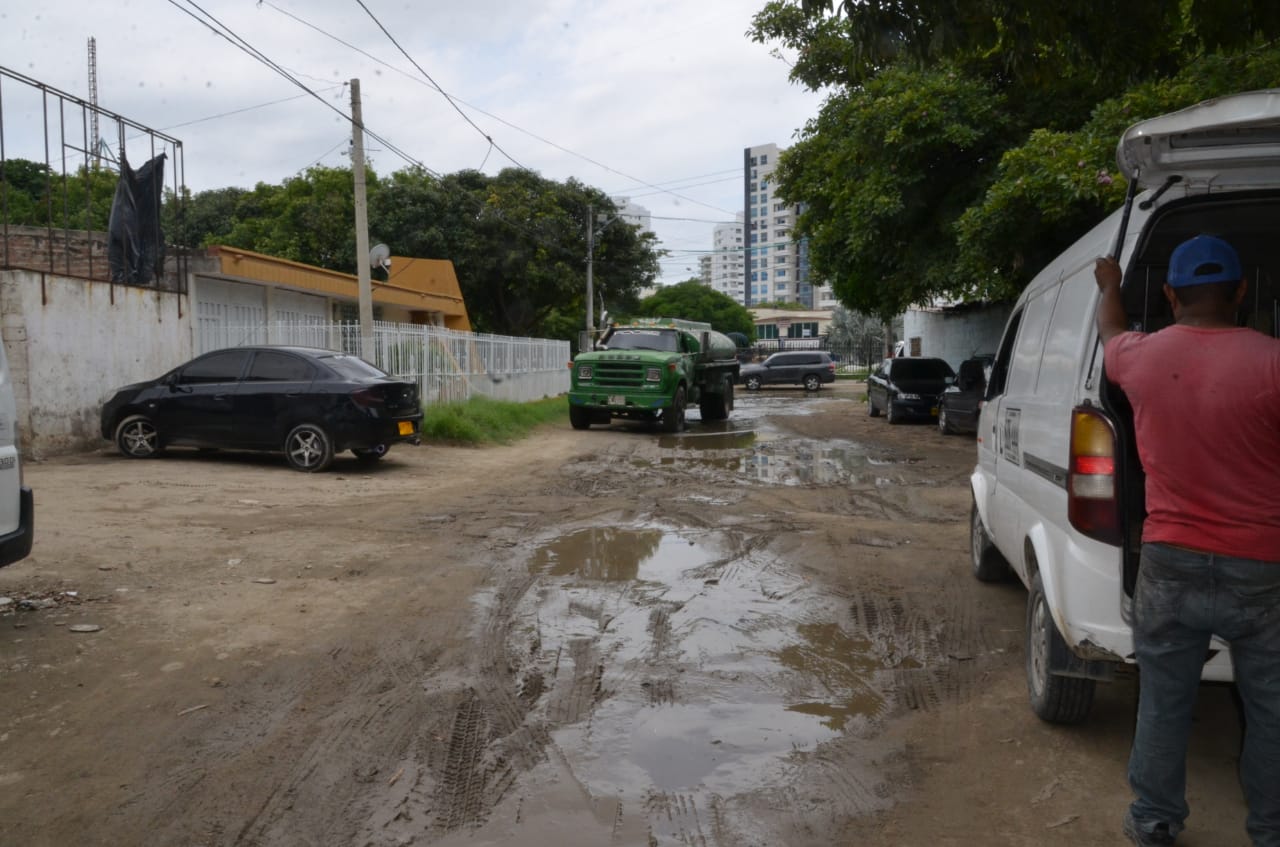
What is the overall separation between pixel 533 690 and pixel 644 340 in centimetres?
1583

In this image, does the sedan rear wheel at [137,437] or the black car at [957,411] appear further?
the black car at [957,411]

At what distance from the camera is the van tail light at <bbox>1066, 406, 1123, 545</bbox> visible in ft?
11.5

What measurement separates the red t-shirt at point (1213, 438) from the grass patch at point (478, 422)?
12341 mm

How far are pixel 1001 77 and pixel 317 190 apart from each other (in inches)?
1279

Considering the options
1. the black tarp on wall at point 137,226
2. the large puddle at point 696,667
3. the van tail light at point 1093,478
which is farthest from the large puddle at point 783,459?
the van tail light at point 1093,478

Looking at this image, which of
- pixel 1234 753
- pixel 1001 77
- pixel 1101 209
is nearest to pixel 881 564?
pixel 1234 753

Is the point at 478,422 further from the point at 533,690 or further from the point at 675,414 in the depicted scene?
the point at 533,690

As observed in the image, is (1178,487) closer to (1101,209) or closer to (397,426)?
(397,426)

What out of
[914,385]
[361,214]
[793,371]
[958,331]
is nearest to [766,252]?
[793,371]

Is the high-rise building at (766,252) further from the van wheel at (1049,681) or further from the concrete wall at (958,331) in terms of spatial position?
the van wheel at (1049,681)

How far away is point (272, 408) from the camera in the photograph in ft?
40.4

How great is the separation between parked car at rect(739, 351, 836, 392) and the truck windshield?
21.2 m

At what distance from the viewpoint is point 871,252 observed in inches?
707

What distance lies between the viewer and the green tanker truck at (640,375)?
1916 centimetres
